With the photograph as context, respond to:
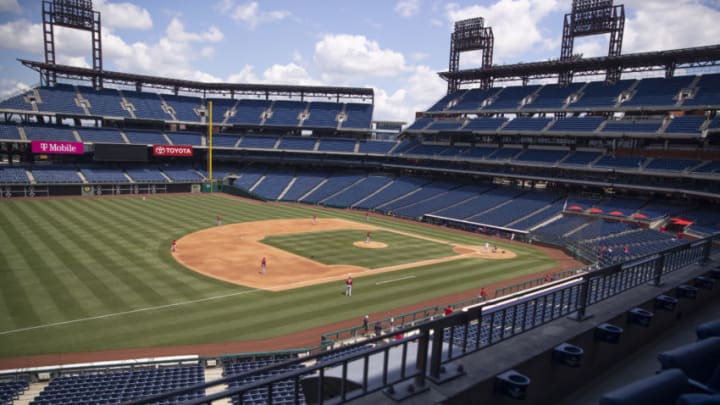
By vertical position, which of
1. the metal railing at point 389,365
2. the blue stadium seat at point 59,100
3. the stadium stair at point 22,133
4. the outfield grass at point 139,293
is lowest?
the outfield grass at point 139,293

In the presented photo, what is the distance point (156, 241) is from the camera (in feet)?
121

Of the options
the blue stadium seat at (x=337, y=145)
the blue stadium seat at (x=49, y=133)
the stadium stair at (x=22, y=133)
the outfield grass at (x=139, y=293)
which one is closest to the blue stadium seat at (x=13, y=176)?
the stadium stair at (x=22, y=133)

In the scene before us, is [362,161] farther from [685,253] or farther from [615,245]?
[685,253]

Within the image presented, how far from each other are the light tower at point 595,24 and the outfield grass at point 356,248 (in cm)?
3839

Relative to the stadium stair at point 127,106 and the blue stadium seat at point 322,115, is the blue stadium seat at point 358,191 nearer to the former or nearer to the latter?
the blue stadium seat at point 322,115

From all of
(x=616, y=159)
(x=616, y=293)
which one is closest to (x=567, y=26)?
(x=616, y=159)

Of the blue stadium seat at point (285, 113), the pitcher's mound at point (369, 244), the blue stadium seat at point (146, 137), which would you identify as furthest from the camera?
the blue stadium seat at point (285, 113)

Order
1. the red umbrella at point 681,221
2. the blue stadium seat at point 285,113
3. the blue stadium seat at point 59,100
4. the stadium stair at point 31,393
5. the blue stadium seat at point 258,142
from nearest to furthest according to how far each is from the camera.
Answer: the stadium stair at point 31,393 < the red umbrella at point 681,221 < the blue stadium seat at point 59,100 < the blue stadium seat at point 258,142 < the blue stadium seat at point 285,113

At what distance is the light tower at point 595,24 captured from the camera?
5681 centimetres

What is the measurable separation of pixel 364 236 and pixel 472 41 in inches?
1677

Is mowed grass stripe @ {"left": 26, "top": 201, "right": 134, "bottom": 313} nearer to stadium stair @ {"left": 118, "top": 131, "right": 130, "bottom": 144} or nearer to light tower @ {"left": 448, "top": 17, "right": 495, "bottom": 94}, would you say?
stadium stair @ {"left": 118, "top": 131, "right": 130, "bottom": 144}

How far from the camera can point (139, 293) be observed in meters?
24.7

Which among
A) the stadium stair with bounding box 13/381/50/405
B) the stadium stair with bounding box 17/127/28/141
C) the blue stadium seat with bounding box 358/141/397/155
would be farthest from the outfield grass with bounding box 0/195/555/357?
the blue stadium seat with bounding box 358/141/397/155

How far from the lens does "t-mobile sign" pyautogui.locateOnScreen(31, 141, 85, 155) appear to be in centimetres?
5959
